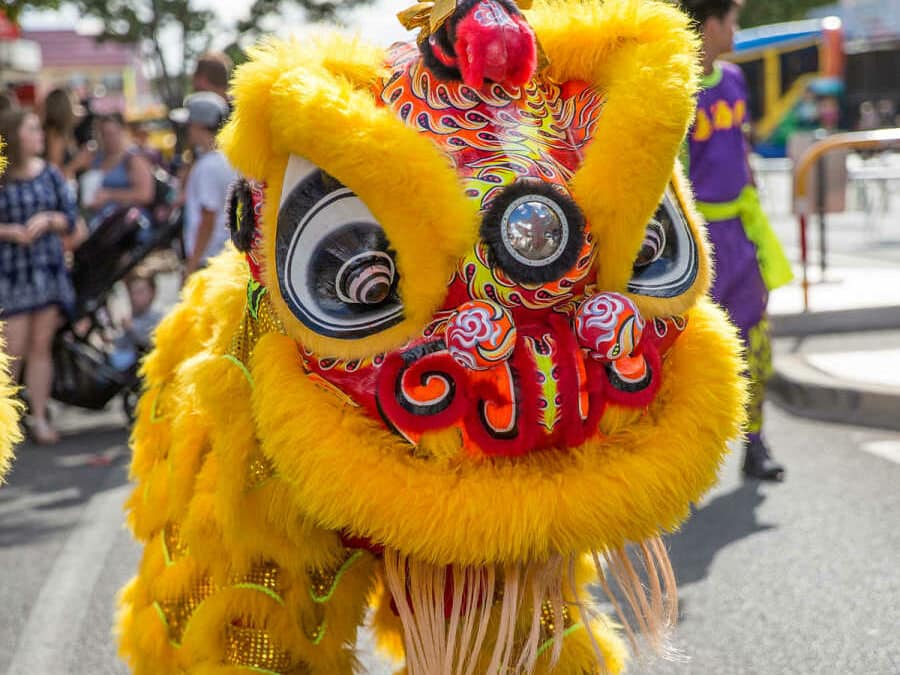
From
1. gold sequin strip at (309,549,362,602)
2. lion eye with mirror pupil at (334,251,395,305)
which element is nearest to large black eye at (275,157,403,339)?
lion eye with mirror pupil at (334,251,395,305)

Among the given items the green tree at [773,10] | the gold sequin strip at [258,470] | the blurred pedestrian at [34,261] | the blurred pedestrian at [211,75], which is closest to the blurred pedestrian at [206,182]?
the blurred pedestrian at [211,75]

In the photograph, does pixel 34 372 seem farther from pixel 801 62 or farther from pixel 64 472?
pixel 801 62

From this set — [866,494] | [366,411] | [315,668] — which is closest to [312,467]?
[366,411]

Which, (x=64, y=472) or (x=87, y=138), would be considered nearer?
(x=64, y=472)

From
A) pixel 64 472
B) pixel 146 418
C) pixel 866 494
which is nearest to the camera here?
pixel 146 418

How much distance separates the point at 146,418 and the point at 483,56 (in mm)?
1449

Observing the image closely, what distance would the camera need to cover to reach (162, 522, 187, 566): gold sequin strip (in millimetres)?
2818

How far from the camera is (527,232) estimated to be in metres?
2.29

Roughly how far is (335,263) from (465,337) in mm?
306

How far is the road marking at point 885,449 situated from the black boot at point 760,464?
577 mm

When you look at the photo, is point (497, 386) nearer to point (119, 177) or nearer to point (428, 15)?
point (428, 15)

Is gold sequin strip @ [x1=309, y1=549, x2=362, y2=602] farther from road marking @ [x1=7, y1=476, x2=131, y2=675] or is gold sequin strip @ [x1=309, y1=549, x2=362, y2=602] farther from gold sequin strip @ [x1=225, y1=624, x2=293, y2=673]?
road marking @ [x1=7, y1=476, x2=131, y2=675]

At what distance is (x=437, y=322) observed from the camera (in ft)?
7.54

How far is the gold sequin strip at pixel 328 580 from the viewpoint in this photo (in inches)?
104
